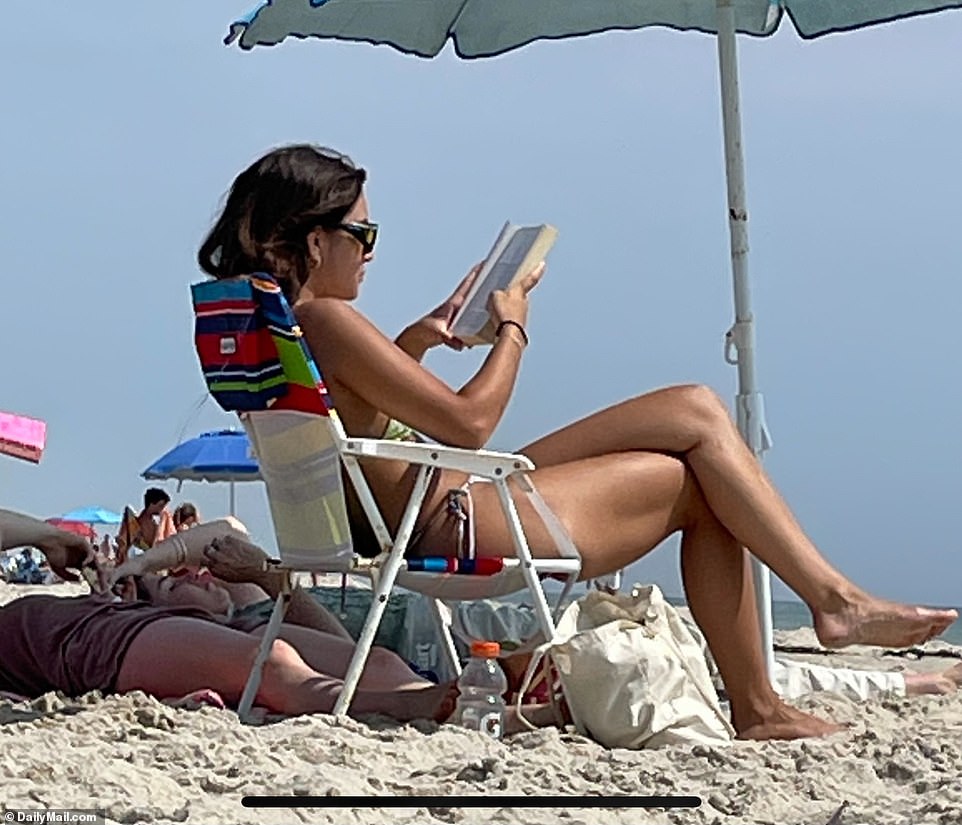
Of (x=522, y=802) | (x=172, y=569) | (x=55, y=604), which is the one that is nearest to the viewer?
(x=522, y=802)

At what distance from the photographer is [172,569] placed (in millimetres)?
4762

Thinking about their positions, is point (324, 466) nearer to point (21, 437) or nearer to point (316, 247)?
point (316, 247)

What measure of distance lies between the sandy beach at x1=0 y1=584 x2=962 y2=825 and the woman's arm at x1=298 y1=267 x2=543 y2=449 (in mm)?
641

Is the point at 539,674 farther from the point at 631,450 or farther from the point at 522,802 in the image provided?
the point at 522,802

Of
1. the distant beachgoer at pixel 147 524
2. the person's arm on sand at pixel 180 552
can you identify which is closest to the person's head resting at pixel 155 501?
the distant beachgoer at pixel 147 524

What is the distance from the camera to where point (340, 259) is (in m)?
3.88

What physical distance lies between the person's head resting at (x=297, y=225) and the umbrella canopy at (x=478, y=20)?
1994 millimetres

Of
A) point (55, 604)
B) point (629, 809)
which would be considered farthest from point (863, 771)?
point (55, 604)

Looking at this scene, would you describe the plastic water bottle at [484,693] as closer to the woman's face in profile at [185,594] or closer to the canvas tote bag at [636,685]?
the canvas tote bag at [636,685]

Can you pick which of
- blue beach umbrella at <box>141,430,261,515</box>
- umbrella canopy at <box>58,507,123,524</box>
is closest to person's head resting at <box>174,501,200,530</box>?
blue beach umbrella at <box>141,430,261,515</box>

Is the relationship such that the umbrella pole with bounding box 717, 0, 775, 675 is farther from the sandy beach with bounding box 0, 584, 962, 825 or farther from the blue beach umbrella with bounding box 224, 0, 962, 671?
the sandy beach with bounding box 0, 584, 962, 825

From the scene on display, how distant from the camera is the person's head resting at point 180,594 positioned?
4.40 m

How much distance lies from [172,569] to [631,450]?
1.55m

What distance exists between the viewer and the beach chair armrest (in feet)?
11.5
